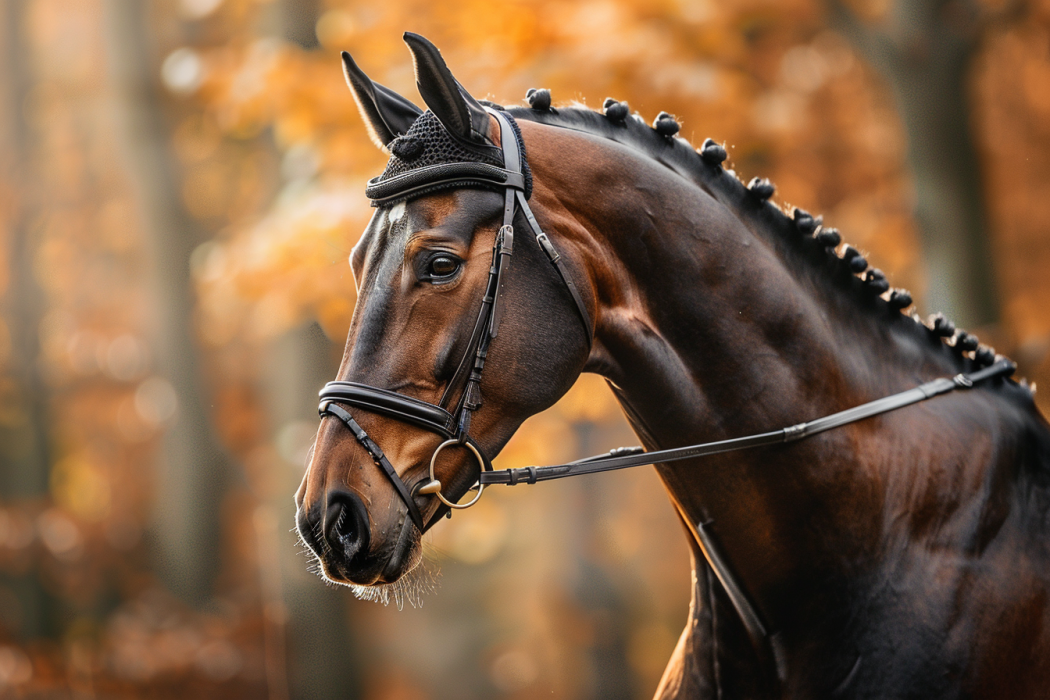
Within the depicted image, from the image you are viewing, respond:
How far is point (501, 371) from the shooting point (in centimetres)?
232

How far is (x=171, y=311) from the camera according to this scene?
12328mm

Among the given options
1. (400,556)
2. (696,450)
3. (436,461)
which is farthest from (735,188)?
(400,556)

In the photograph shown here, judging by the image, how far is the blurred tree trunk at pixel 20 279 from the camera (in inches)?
587

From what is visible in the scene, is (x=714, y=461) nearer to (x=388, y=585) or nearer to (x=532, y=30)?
(x=388, y=585)

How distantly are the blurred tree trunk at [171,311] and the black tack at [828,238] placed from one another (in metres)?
10.6

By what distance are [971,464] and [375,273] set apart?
178cm

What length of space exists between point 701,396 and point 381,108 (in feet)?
3.90

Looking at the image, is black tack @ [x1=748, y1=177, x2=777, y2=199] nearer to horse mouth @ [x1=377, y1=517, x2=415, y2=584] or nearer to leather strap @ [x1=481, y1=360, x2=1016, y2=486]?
leather strap @ [x1=481, y1=360, x2=1016, y2=486]

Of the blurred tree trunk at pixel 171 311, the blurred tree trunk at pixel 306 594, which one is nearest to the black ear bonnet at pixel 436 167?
the blurred tree trunk at pixel 306 594

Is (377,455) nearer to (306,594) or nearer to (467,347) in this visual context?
(467,347)

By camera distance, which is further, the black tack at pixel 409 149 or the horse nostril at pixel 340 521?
the black tack at pixel 409 149

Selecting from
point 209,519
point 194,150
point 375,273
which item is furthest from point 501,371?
point 194,150

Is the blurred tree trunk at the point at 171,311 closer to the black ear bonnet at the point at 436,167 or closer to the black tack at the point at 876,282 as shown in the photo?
the black ear bonnet at the point at 436,167

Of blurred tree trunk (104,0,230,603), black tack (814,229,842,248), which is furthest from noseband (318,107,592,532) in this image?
blurred tree trunk (104,0,230,603)
